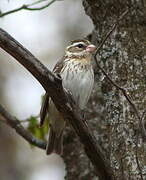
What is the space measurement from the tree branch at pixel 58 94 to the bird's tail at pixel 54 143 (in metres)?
1.41

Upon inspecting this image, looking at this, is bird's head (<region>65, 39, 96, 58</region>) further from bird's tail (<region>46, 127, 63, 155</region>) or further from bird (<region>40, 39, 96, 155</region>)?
bird's tail (<region>46, 127, 63, 155</region>)

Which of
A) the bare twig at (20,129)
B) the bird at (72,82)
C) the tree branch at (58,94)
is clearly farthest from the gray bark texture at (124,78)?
the bare twig at (20,129)

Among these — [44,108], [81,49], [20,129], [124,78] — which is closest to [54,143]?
[20,129]

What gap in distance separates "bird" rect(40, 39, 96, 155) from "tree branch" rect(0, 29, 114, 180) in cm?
106

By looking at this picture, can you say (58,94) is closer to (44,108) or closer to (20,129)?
(44,108)

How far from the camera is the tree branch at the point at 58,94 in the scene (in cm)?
434

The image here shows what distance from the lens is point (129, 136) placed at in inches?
200

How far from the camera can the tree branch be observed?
14.2ft

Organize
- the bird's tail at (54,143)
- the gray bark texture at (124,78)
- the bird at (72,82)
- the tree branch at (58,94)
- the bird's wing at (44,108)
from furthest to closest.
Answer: the bird's tail at (54,143)
the bird at (72,82)
the bird's wing at (44,108)
the gray bark texture at (124,78)
the tree branch at (58,94)

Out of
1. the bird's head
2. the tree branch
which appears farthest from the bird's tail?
the tree branch

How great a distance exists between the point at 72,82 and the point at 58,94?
1498 mm

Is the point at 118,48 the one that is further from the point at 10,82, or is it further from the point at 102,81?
the point at 10,82

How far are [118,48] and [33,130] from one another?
151cm

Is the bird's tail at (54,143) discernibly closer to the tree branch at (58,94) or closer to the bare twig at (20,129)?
the bare twig at (20,129)
